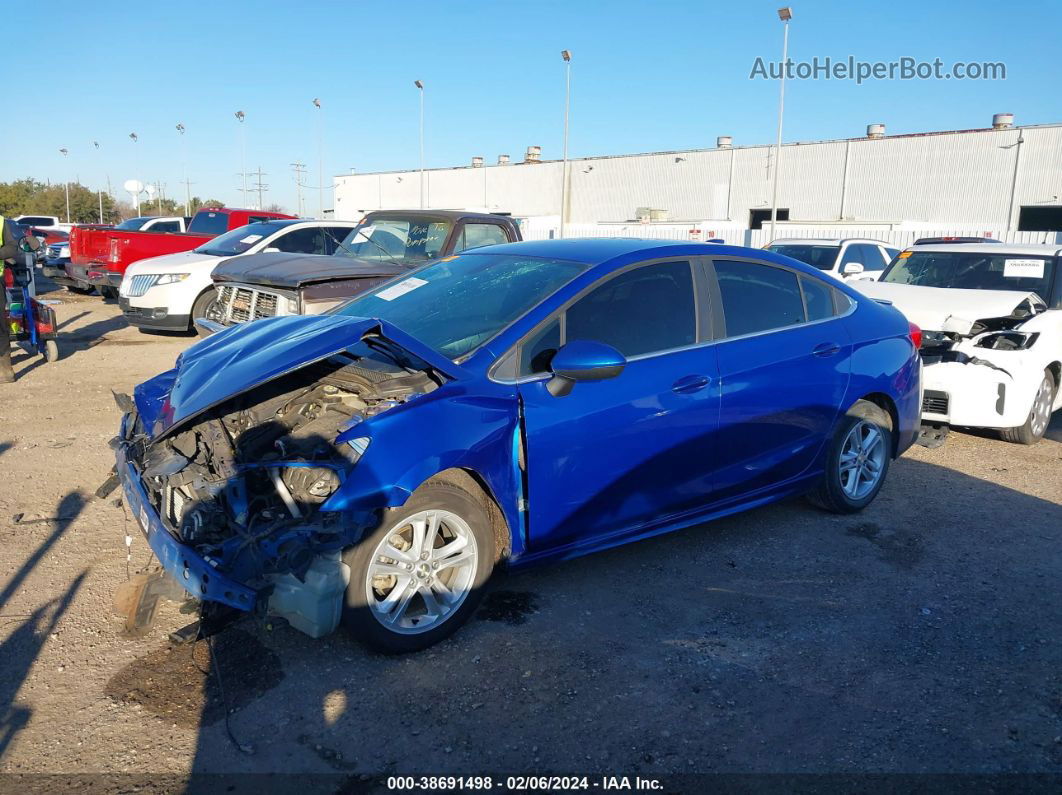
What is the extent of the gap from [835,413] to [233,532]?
347 centimetres

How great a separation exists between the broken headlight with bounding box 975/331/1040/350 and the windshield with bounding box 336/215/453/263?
5462 mm

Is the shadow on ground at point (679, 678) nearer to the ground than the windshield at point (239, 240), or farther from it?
nearer to the ground

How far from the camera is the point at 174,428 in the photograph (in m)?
3.37

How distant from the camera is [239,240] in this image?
12484mm

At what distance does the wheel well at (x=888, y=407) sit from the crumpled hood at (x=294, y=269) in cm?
478

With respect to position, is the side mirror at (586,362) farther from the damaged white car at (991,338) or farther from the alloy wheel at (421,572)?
the damaged white car at (991,338)

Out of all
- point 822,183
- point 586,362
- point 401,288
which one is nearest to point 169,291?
point 401,288

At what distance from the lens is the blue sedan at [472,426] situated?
325cm

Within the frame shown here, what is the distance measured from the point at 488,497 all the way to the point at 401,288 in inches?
→ 65.3

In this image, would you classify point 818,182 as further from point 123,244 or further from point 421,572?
point 421,572

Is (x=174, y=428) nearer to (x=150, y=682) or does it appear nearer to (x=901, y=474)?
(x=150, y=682)

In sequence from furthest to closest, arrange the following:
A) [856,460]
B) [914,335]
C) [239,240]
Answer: [239,240], [914,335], [856,460]

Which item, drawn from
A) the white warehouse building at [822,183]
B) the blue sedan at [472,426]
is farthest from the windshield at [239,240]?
the white warehouse building at [822,183]

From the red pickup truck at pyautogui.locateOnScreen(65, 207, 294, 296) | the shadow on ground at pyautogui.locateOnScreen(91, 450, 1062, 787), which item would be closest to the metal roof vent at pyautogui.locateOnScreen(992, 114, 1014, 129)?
the red pickup truck at pyautogui.locateOnScreen(65, 207, 294, 296)
